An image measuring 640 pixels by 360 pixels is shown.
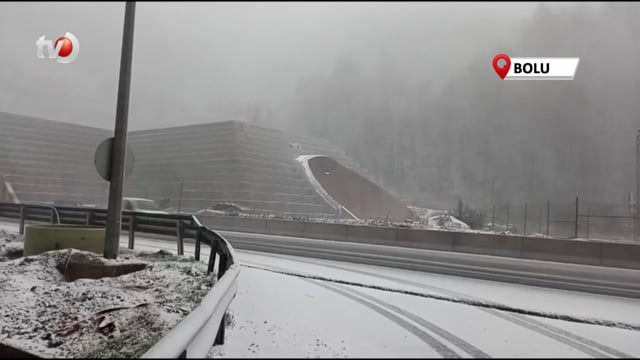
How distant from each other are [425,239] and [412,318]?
12684mm

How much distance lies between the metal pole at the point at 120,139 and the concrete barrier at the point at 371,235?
11315 millimetres

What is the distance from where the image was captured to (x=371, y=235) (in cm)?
1909

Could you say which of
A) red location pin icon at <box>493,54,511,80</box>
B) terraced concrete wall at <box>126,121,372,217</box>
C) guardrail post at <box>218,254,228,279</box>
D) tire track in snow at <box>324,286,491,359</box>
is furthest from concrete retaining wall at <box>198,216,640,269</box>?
red location pin icon at <box>493,54,511,80</box>

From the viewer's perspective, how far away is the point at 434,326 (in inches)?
209

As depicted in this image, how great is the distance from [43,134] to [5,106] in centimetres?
154

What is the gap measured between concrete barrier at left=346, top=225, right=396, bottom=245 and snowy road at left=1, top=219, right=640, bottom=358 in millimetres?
8754

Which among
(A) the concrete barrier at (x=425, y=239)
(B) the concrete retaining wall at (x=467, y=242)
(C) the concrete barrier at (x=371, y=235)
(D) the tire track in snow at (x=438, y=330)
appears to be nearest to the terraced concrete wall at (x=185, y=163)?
(B) the concrete retaining wall at (x=467, y=242)

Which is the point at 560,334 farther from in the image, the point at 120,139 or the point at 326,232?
the point at 326,232

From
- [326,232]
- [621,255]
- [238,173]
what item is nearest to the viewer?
[238,173]

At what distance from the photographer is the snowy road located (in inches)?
167

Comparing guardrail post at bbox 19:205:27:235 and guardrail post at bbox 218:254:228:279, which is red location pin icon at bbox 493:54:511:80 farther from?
guardrail post at bbox 19:205:27:235

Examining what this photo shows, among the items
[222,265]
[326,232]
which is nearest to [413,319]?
[222,265]

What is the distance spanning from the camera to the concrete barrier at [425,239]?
17500 mm

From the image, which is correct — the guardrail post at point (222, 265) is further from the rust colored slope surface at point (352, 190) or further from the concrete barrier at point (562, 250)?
the concrete barrier at point (562, 250)
